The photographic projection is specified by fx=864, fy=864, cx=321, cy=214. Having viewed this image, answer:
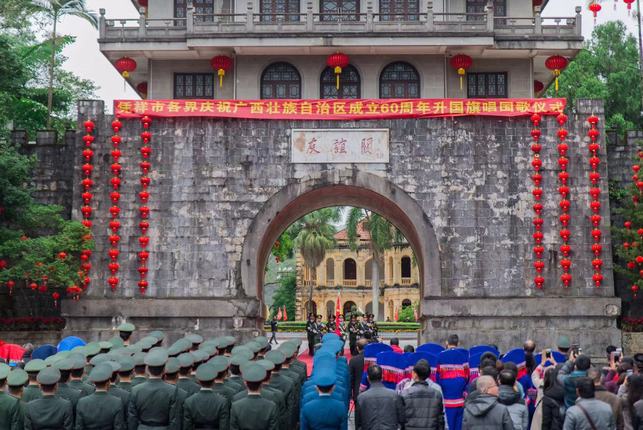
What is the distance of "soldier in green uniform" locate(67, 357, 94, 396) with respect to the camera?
8.41m

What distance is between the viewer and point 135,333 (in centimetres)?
1886

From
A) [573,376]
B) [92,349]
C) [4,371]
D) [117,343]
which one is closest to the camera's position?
[4,371]

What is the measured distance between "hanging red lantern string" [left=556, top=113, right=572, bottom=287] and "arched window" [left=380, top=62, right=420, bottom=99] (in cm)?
416

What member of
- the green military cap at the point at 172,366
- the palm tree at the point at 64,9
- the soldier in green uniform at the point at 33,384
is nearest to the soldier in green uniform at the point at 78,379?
the soldier in green uniform at the point at 33,384

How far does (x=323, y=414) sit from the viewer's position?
7559 millimetres

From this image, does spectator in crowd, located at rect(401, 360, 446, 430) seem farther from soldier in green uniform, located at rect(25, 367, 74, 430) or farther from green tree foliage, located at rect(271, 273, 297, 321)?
green tree foliage, located at rect(271, 273, 297, 321)

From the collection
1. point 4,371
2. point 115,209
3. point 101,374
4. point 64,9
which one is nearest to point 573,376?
point 101,374

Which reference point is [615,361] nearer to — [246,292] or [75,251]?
[246,292]

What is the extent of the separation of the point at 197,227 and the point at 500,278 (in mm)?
6799

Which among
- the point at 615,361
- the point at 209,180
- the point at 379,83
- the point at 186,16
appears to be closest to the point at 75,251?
the point at 209,180

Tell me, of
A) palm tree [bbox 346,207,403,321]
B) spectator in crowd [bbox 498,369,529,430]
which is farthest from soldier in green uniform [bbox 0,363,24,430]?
palm tree [bbox 346,207,403,321]

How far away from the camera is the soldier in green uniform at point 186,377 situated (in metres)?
8.58

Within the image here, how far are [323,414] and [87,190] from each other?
13012 millimetres

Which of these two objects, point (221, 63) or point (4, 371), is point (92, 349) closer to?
point (4, 371)
